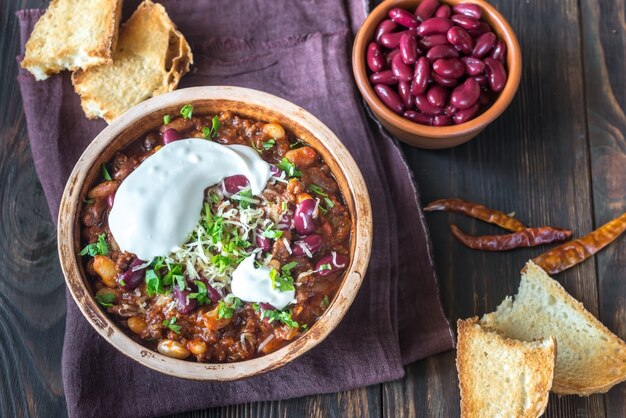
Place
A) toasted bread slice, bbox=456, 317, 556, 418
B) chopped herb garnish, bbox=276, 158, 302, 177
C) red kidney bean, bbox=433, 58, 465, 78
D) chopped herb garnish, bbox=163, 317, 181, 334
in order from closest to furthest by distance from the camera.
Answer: chopped herb garnish, bbox=163, 317, 181, 334
chopped herb garnish, bbox=276, 158, 302, 177
toasted bread slice, bbox=456, 317, 556, 418
red kidney bean, bbox=433, 58, 465, 78

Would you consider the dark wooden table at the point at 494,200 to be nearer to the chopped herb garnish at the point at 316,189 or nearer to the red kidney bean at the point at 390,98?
the red kidney bean at the point at 390,98

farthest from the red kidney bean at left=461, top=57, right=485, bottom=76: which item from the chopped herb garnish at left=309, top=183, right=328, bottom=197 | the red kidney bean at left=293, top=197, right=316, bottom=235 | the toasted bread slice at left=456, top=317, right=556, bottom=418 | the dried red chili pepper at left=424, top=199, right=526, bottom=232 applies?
the toasted bread slice at left=456, top=317, right=556, bottom=418

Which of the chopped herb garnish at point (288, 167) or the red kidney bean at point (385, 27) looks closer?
the chopped herb garnish at point (288, 167)

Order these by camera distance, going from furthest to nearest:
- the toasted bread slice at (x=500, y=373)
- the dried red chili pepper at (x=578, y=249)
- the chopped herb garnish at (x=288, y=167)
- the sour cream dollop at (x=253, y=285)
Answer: the dried red chili pepper at (x=578, y=249), the toasted bread slice at (x=500, y=373), the chopped herb garnish at (x=288, y=167), the sour cream dollop at (x=253, y=285)

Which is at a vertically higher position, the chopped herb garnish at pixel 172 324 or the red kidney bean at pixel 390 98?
the red kidney bean at pixel 390 98

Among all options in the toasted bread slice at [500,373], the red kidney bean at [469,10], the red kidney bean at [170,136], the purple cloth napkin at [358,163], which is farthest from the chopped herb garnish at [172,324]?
the red kidney bean at [469,10]

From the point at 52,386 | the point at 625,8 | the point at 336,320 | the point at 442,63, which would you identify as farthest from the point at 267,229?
the point at 625,8

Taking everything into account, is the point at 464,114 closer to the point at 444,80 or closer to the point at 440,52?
the point at 444,80

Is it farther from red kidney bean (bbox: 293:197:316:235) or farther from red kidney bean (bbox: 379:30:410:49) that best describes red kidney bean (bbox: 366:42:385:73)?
red kidney bean (bbox: 293:197:316:235)

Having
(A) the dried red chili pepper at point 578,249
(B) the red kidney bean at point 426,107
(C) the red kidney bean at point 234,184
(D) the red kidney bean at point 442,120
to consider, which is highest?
(B) the red kidney bean at point 426,107
